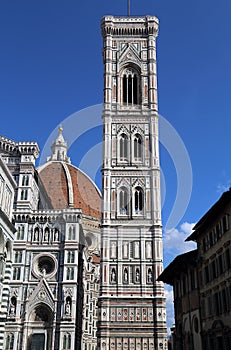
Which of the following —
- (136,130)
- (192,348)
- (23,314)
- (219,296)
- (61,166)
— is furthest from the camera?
(61,166)

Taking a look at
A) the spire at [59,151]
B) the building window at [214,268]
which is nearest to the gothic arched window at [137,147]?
the building window at [214,268]

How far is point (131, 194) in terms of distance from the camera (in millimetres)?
42719

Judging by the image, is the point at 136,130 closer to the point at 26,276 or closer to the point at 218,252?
the point at 26,276

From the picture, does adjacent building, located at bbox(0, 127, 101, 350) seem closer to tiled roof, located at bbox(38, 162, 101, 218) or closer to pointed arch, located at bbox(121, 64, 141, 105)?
pointed arch, located at bbox(121, 64, 141, 105)

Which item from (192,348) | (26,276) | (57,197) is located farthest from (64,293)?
(57,197)

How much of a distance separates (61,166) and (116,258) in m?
38.6

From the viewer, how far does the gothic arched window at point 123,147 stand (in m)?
44.6

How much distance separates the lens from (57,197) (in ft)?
227

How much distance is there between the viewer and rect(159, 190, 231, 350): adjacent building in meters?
21.0

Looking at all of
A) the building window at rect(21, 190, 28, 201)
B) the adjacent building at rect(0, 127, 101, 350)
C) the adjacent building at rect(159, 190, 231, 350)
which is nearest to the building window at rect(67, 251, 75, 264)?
the adjacent building at rect(0, 127, 101, 350)

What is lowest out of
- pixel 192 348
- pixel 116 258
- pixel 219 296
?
pixel 192 348

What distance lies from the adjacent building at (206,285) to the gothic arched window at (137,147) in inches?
654

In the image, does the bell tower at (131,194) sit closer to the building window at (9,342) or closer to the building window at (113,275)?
the building window at (113,275)

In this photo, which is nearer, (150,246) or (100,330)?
(100,330)
